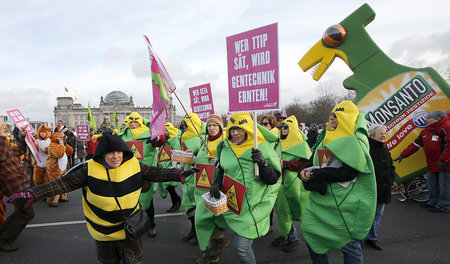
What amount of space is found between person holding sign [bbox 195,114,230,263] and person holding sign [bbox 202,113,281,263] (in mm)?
394

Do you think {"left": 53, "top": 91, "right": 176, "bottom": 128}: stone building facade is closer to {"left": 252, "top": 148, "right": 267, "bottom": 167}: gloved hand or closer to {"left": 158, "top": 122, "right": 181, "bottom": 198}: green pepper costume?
{"left": 158, "top": 122, "right": 181, "bottom": 198}: green pepper costume

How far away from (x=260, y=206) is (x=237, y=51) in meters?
1.68

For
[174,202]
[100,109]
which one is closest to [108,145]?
[174,202]

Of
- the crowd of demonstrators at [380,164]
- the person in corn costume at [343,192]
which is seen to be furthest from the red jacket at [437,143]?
the person in corn costume at [343,192]

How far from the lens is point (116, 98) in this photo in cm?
10012

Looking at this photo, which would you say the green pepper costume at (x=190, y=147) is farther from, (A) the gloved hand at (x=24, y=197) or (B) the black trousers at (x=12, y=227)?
(B) the black trousers at (x=12, y=227)

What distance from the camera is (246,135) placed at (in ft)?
10.1

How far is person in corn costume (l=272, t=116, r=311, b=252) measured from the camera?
12.7ft

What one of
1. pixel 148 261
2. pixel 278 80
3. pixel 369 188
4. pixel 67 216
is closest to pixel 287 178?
pixel 369 188

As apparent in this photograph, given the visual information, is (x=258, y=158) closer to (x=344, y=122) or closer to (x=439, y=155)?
(x=344, y=122)

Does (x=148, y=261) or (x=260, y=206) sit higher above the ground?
(x=260, y=206)

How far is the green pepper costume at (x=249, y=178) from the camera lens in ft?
9.23

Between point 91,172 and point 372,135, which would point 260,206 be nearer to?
point 91,172

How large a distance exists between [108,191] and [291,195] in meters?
2.55
